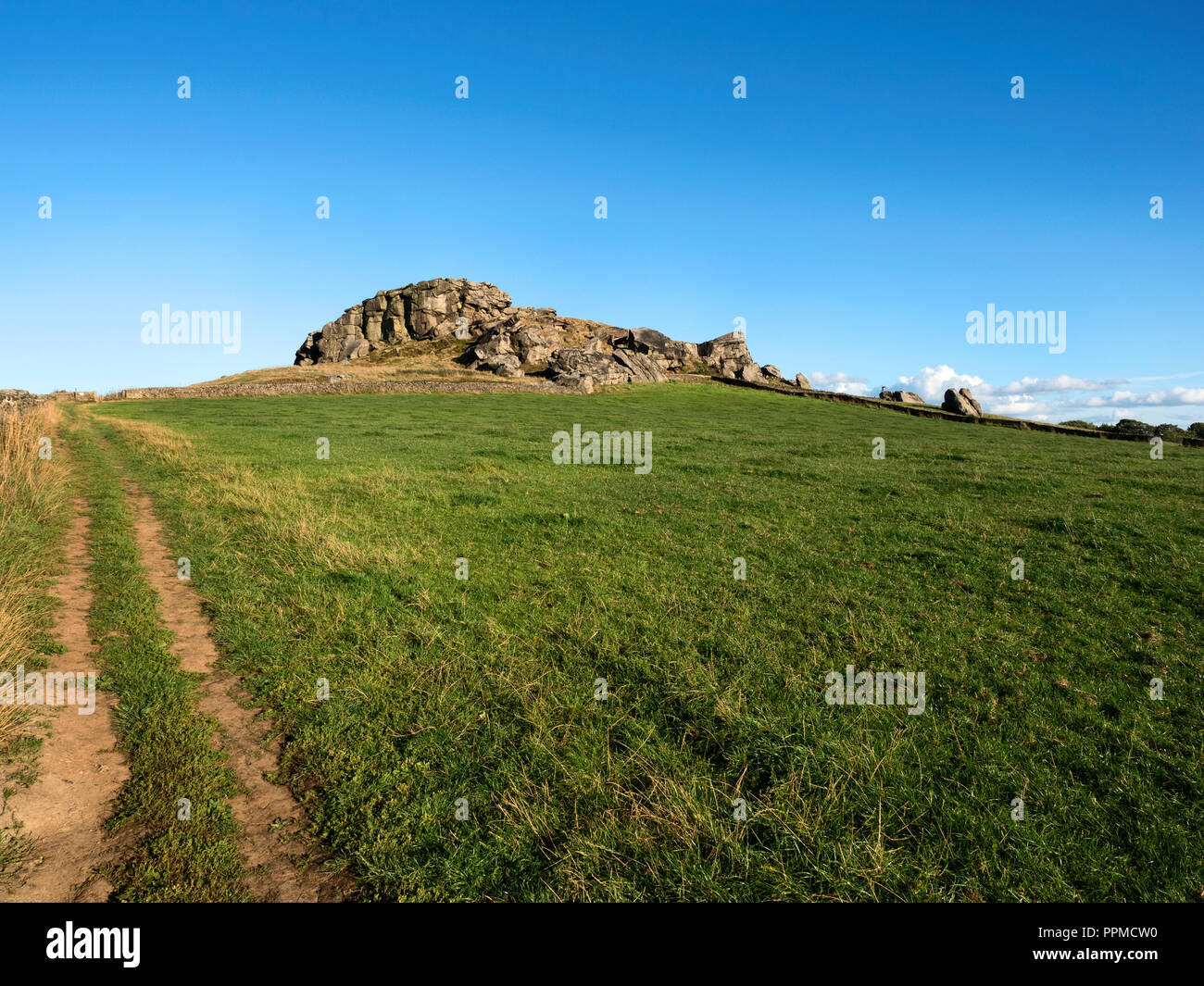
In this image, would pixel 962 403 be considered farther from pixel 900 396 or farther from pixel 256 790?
pixel 256 790

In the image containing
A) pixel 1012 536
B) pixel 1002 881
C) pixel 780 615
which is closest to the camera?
pixel 1002 881

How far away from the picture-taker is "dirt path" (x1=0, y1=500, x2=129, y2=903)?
482 centimetres

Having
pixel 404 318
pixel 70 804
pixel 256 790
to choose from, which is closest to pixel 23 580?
pixel 70 804

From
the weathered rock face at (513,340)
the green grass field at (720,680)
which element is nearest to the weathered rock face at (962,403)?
the weathered rock face at (513,340)

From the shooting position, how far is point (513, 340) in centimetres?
9750

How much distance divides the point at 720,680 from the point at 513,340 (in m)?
95.5

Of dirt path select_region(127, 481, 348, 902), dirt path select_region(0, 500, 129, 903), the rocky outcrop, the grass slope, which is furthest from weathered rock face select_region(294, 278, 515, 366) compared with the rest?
dirt path select_region(0, 500, 129, 903)

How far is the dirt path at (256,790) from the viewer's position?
4949mm

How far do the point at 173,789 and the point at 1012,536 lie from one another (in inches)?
644

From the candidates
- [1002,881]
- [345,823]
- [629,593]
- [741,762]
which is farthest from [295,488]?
[1002,881]

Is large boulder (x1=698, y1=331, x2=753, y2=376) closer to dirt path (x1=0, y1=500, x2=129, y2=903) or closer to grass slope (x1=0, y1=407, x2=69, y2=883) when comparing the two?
grass slope (x1=0, y1=407, x2=69, y2=883)
